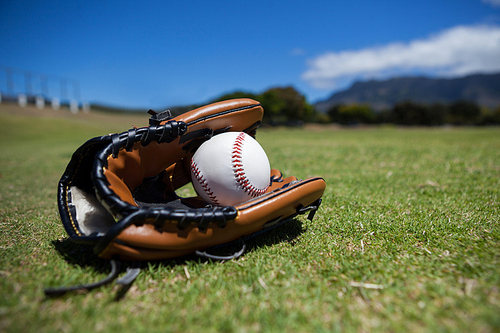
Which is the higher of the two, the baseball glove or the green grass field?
the baseball glove

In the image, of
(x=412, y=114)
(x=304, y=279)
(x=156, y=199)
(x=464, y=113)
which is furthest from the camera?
(x=464, y=113)

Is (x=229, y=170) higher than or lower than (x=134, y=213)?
higher

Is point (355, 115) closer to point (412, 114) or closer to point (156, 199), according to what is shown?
point (412, 114)

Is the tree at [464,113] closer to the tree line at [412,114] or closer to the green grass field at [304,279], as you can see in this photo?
the tree line at [412,114]

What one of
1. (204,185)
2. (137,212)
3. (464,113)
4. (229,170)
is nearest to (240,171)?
(229,170)

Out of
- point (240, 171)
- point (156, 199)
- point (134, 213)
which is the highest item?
point (240, 171)

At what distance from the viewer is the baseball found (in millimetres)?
2074

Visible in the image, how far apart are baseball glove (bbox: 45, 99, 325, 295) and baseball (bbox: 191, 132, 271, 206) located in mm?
197

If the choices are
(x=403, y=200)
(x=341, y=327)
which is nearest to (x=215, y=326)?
(x=341, y=327)

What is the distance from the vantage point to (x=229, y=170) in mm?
2064

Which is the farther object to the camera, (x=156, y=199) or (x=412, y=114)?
(x=412, y=114)

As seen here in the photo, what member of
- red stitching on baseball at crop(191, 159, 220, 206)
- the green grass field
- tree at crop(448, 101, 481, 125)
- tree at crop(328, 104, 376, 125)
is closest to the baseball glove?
the green grass field

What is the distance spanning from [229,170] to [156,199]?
2.72 ft

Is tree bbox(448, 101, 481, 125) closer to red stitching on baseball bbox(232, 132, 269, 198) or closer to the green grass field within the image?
the green grass field
